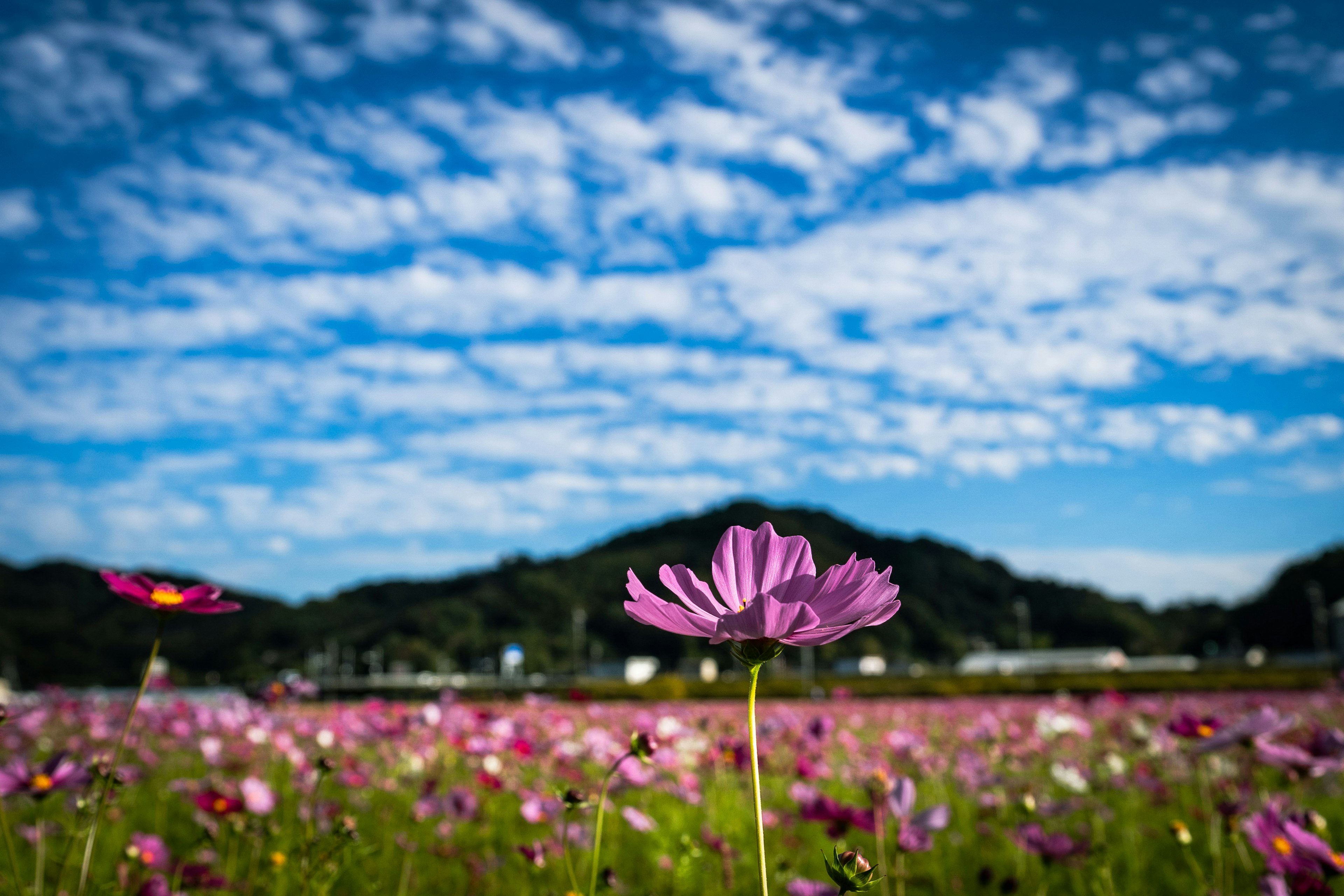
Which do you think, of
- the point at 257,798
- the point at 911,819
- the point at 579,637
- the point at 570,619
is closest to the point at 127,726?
the point at 911,819

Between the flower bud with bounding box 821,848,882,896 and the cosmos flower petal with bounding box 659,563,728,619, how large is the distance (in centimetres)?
25

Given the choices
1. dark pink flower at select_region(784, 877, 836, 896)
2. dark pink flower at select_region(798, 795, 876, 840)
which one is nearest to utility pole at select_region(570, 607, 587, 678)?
dark pink flower at select_region(798, 795, 876, 840)

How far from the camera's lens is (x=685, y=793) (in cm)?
340

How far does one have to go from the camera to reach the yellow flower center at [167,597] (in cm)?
122

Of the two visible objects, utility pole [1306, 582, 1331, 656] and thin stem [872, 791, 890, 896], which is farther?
utility pole [1306, 582, 1331, 656]

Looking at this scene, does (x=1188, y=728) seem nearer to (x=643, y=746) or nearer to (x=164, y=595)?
(x=643, y=746)

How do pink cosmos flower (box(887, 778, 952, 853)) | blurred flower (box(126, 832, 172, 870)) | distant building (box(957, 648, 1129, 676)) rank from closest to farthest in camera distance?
pink cosmos flower (box(887, 778, 952, 853)) → blurred flower (box(126, 832, 172, 870)) → distant building (box(957, 648, 1129, 676))

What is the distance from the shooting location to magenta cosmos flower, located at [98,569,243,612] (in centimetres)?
122

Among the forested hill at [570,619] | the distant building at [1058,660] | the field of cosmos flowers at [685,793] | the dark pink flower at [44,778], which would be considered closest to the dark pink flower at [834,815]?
the field of cosmos flowers at [685,793]

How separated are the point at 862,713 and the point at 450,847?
7.81m

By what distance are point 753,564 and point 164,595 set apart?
2.85 ft

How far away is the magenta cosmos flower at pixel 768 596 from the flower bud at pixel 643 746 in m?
0.31

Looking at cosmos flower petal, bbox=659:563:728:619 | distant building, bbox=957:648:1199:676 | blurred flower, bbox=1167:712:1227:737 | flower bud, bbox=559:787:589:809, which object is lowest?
distant building, bbox=957:648:1199:676

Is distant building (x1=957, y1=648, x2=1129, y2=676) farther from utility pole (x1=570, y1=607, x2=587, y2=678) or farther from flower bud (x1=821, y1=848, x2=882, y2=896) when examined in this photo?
flower bud (x1=821, y1=848, x2=882, y2=896)
